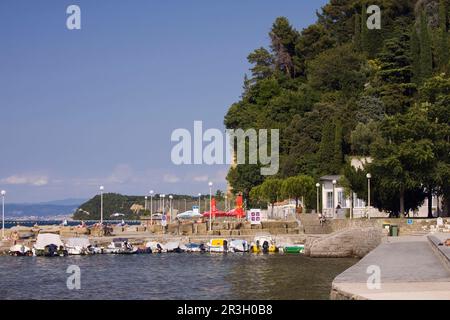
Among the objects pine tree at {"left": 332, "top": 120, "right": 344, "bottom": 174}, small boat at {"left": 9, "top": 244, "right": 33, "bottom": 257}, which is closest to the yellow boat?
small boat at {"left": 9, "top": 244, "right": 33, "bottom": 257}

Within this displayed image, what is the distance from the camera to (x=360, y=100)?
94312 millimetres

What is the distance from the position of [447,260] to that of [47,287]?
773 inches

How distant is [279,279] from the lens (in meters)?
39.4

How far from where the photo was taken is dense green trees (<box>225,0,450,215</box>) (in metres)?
63.8

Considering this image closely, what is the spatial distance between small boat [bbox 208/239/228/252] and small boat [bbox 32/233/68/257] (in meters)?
11.6

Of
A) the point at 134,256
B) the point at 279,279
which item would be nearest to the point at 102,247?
the point at 134,256

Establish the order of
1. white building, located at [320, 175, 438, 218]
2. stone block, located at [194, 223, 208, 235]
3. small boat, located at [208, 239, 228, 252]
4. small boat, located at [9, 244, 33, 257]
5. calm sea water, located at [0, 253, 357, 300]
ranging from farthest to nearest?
stone block, located at [194, 223, 208, 235]
white building, located at [320, 175, 438, 218]
small boat, located at [9, 244, 33, 257]
small boat, located at [208, 239, 228, 252]
calm sea water, located at [0, 253, 357, 300]

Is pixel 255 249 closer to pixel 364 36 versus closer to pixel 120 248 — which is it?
pixel 120 248

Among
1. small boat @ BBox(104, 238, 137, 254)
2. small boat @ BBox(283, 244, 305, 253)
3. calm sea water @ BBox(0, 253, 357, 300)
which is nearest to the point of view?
calm sea water @ BBox(0, 253, 357, 300)

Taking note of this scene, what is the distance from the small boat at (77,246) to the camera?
65125mm

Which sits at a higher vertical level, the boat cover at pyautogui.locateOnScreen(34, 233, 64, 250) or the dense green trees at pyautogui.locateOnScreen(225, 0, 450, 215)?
the dense green trees at pyautogui.locateOnScreen(225, 0, 450, 215)

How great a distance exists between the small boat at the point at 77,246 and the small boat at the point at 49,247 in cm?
47

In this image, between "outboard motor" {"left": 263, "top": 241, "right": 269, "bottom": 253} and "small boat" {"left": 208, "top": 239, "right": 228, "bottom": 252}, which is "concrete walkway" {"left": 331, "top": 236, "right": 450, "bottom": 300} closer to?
"outboard motor" {"left": 263, "top": 241, "right": 269, "bottom": 253}
